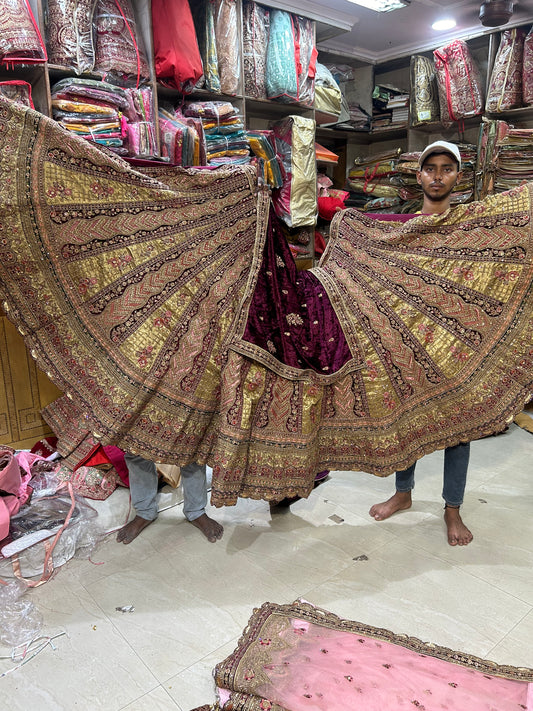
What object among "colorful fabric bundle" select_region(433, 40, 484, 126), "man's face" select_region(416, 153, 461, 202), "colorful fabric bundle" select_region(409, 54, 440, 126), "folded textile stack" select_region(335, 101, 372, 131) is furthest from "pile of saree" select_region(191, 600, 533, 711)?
"folded textile stack" select_region(335, 101, 372, 131)

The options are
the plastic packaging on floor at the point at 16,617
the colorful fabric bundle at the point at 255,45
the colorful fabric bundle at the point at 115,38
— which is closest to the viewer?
the plastic packaging on floor at the point at 16,617

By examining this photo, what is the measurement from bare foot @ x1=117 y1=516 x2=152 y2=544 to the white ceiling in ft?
9.52

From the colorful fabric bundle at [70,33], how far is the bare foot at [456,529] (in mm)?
2446

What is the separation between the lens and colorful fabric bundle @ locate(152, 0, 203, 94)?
2420 mm

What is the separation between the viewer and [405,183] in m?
3.79

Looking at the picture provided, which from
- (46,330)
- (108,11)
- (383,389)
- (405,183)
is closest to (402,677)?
(383,389)

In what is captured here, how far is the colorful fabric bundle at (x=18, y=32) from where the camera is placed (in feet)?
6.42

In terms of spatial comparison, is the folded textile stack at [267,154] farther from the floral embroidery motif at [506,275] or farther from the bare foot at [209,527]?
the bare foot at [209,527]

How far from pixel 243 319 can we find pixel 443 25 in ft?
10.0

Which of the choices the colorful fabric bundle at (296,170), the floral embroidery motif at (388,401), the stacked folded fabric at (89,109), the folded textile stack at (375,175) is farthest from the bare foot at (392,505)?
the folded textile stack at (375,175)

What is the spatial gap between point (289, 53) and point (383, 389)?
2.28 m

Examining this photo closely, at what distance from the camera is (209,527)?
6.53 ft

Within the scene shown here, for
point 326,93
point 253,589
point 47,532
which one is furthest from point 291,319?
point 326,93

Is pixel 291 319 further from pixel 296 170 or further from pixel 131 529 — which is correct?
pixel 296 170
